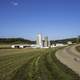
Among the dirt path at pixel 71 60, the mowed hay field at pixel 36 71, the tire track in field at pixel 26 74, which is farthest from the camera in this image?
the dirt path at pixel 71 60

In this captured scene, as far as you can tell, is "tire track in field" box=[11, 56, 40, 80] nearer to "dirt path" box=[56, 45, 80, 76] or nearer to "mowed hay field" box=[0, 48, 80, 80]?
"mowed hay field" box=[0, 48, 80, 80]

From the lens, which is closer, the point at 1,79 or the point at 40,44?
the point at 1,79

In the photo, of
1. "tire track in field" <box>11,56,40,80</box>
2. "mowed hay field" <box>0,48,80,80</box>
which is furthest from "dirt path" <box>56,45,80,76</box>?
"tire track in field" <box>11,56,40,80</box>

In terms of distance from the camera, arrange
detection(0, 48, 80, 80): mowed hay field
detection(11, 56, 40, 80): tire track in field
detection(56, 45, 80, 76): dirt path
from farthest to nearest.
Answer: detection(56, 45, 80, 76): dirt path
detection(0, 48, 80, 80): mowed hay field
detection(11, 56, 40, 80): tire track in field

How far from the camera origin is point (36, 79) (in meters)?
14.9

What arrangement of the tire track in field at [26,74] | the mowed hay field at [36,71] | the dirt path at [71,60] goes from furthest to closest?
the dirt path at [71,60] → the mowed hay field at [36,71] → the tire track in field at [26,74]

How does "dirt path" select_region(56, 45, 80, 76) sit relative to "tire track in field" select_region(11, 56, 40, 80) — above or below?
above

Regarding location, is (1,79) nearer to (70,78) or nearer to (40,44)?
(70,78)

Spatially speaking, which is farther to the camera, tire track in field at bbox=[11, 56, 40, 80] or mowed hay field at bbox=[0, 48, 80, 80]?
mowed hay field at bbox=[0, 48, 80, 80]

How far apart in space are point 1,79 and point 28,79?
1.89 meters

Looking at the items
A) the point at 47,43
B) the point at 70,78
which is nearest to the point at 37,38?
the point at 47,43

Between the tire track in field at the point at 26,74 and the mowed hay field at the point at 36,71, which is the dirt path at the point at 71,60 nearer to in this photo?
the mowed hay field at the point at 36,71

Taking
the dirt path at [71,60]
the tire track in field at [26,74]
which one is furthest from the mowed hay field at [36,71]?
the dirt path at [71,60]

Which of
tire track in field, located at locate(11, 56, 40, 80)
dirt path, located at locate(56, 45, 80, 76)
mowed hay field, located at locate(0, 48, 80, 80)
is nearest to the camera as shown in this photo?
tire track in field, located at locate(11, 56, 40, 80)
